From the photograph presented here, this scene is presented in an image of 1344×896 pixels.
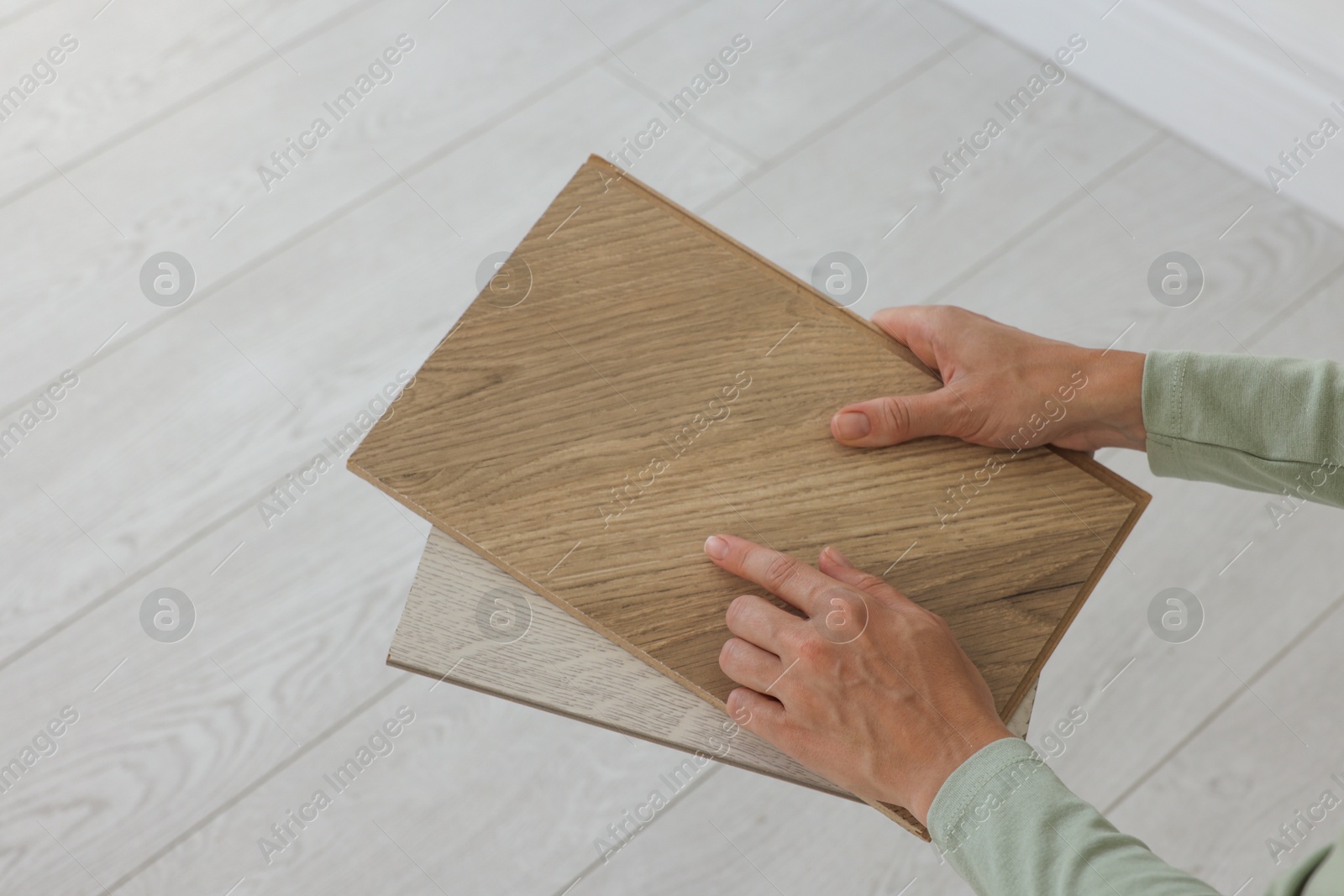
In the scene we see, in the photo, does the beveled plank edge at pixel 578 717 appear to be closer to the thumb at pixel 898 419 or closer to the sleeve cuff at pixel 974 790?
the sleeve cuff at pixel 974 790

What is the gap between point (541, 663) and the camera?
60cm

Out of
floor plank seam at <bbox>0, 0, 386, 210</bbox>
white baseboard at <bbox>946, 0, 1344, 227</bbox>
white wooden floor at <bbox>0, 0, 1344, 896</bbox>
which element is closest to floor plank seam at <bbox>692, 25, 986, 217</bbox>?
white wooden floor at <bbox>0, 0, 1344, 896</bbox>

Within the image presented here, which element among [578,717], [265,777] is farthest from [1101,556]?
[265,777]

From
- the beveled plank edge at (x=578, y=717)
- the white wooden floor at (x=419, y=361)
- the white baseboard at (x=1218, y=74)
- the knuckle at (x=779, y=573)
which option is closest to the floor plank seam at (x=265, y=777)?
the white wooden floor at (x=419, y=361)

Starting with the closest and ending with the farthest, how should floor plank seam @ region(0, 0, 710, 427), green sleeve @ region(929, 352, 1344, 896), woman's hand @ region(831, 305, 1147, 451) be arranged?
green sleeve @ region(929, 352, 1344, 896)
woman's hand @ region(831, 305, 1147, 451)
floor plank seam @ region(0, 0, 710, 427)

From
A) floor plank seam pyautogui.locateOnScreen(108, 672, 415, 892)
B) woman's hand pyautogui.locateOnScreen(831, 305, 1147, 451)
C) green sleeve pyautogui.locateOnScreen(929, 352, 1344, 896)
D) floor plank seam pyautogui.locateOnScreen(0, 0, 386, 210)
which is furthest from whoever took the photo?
floor plank seam pyautogui.locateOnScreen(0, 0, 386, 210)

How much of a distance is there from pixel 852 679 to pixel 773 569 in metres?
0.07

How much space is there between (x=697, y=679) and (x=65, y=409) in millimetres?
972

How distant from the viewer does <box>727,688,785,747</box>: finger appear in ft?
1.88

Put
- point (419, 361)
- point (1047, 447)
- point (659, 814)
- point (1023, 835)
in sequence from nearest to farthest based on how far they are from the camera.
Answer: point (1023, 835), point (1047, 447), point (659, 814), point (419, 361)

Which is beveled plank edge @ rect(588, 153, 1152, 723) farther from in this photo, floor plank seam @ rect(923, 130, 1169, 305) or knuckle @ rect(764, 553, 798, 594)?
floor plank seam @ rect(923, 130, 1169, 305)

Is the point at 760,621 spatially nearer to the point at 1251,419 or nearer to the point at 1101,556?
the point at 1101,556

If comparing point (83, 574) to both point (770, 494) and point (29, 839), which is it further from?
point (770, 494)

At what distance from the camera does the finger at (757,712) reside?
57cm
